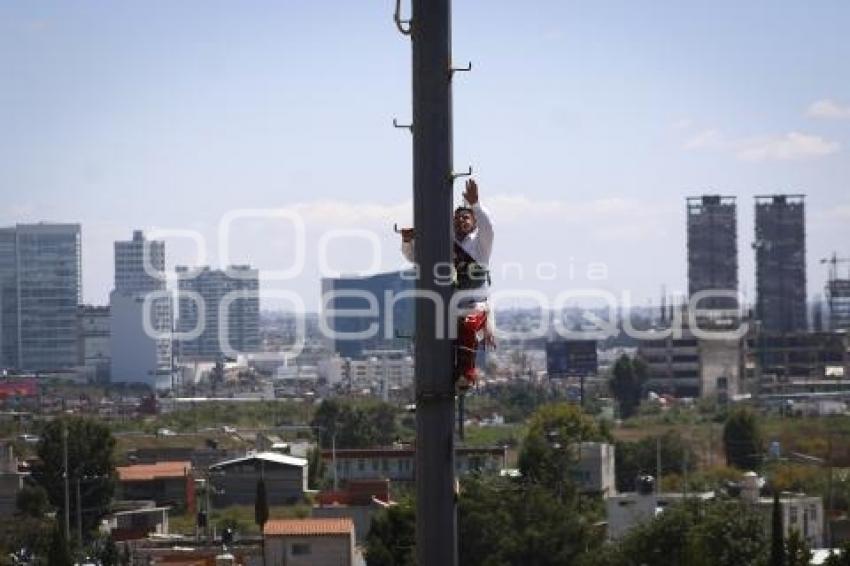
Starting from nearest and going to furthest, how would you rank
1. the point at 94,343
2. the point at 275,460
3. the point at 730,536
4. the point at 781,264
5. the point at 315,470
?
the point at 730,536
the point at 275,460
the point at 315,470
the point at 781,264
the point at 94,343

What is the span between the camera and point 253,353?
189000 millimetres

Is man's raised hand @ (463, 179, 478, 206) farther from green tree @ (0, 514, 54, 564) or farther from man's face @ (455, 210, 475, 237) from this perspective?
green tree @ (0, 514, 54, 564)

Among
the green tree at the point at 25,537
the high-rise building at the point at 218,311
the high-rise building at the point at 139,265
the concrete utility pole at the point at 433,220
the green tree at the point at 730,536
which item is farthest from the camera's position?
the high-rise building at the point at 218,311

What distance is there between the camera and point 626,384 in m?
92.2

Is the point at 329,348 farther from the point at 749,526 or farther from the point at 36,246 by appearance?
the point at 749,526

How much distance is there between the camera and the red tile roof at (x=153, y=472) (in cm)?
5021

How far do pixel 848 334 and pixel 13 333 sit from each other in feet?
205

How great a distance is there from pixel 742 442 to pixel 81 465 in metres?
20.6

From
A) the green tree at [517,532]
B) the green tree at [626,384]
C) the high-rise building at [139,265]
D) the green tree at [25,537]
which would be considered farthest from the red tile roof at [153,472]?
the high-rise building at [139,265]

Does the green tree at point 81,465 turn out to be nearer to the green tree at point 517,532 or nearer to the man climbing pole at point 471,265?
the green tree at point 517,532

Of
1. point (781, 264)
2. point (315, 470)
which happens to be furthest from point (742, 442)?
point (781, 264)

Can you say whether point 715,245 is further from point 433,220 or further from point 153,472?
point 433,220

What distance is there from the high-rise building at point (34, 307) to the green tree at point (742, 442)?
89.0 metres

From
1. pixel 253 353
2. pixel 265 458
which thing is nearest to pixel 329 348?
pixel 253 353
